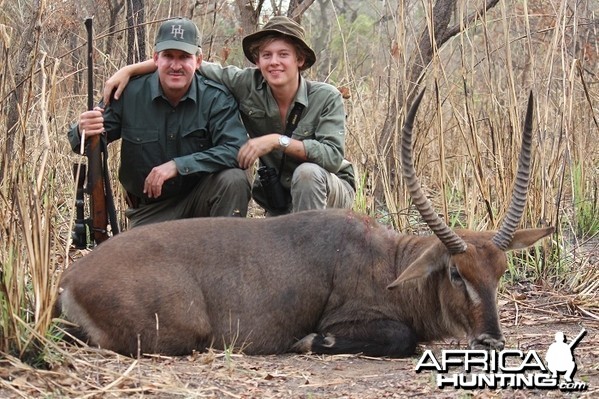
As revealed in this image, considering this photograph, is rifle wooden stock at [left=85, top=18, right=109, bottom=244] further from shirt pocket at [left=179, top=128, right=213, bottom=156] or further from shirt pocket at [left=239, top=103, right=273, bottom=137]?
shirt pocket at [left=239, top=103, right=273, bottom=137]

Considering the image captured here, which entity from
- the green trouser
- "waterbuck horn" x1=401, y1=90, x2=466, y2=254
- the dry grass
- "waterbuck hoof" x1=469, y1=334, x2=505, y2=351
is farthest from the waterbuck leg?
the green trouser

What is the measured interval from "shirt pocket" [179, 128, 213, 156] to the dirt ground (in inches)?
78.1

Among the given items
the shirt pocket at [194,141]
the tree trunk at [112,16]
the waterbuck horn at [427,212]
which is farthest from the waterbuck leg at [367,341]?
the tree trunk at [112,16]

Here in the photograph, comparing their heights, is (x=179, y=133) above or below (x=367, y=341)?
above

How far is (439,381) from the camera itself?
4523 millimetres

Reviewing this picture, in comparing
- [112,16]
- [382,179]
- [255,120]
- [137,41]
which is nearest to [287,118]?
[255,120]

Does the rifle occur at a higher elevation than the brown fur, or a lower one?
higher

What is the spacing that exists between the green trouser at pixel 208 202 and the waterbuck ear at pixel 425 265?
1741 mm

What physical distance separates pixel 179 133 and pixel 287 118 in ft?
2.55

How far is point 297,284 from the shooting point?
546 cm

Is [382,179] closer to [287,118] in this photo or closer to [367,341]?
[287,118]

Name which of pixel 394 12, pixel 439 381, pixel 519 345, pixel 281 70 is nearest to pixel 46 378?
pixel 439 381

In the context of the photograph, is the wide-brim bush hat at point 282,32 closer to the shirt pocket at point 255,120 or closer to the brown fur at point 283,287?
the shirt pocket at point 255,120

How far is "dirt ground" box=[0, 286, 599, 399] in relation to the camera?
13.6 feet
